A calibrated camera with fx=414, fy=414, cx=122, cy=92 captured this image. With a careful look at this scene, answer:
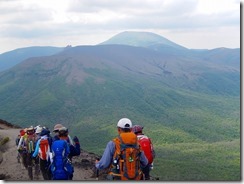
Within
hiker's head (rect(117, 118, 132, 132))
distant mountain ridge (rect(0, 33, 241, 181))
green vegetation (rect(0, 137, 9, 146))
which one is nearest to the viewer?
hiker's head (rect(117, 118, 132, 132))

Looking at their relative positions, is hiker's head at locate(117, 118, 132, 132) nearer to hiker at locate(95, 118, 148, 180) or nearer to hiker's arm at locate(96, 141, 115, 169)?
hiker at locate(95, 118, 148, 180)

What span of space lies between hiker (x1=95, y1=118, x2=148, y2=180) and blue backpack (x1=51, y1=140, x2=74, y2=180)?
55.5 inches

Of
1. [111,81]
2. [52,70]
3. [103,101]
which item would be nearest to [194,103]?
[103,101]

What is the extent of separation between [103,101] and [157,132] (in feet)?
165

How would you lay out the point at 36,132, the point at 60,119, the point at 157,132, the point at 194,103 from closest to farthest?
the point at 36,132
the point at 157,132
the point at 60,119
the point at 194,103

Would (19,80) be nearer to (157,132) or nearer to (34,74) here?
(34,74)

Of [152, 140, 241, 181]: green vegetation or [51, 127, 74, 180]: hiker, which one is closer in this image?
[51, 127, 74, 180]: hiker

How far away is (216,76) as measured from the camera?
196 m

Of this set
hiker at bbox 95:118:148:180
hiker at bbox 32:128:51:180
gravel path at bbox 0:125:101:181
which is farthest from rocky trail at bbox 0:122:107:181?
hiker at bbox 95:118:148:180

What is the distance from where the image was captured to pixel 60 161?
7.14 metres

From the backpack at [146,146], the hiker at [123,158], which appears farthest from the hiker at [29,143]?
the hiker at [123,158]

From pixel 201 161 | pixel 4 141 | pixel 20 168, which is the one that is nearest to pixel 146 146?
pixel 20 168

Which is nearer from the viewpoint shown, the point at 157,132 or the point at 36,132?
the point at 36,132

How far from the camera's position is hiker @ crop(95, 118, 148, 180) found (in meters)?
5.81
